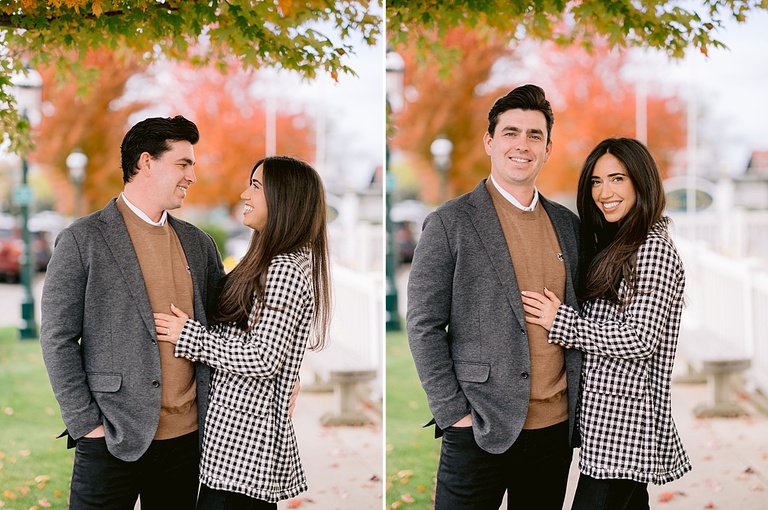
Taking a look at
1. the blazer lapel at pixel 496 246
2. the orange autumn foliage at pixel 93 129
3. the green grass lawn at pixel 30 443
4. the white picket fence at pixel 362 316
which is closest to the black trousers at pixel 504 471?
the blazer lapel at pixel 496 246

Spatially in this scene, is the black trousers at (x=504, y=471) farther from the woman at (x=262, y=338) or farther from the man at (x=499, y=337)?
the woman at (x=262, y=338)

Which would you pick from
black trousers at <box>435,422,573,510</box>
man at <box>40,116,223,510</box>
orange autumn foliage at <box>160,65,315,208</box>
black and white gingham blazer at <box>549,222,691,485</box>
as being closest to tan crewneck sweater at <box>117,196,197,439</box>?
man at <box>40,116,223,510</box>

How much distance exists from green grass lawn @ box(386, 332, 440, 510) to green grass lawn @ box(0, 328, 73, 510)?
187 centimetres

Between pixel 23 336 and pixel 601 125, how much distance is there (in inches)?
399

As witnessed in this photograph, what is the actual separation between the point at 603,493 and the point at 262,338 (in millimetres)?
1243

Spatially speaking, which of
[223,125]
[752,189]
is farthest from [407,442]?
[752,189]

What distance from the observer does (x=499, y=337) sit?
2764 millimetres

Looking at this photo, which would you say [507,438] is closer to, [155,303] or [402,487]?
[155,303]

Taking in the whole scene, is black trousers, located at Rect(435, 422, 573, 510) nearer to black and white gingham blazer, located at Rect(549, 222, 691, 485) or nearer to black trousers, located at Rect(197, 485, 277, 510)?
black and white gingham blazer, located at Rect(549, 222, 691, 485)

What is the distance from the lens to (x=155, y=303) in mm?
2746

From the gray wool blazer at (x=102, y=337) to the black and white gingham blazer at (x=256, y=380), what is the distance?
15 cm

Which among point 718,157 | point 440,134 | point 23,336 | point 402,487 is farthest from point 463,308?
point 718,157

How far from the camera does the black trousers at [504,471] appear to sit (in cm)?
278

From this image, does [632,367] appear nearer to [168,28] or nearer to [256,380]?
[256,380]
